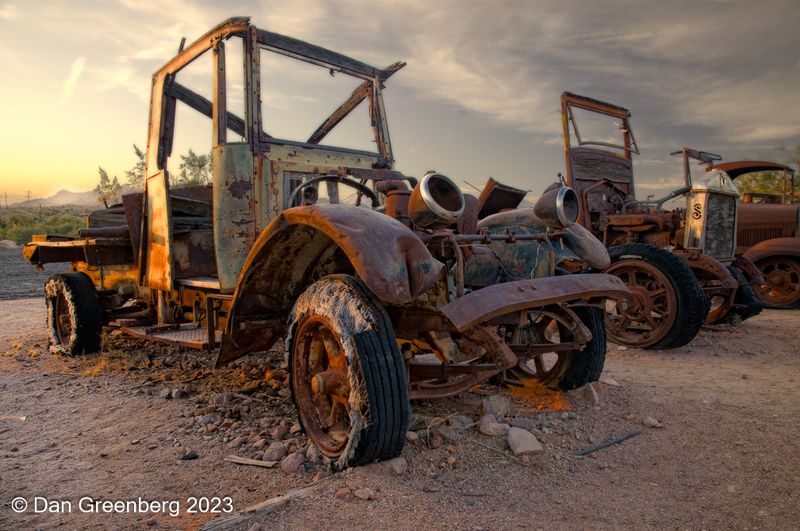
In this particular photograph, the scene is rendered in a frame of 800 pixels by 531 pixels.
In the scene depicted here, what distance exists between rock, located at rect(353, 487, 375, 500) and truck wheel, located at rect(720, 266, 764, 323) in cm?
620

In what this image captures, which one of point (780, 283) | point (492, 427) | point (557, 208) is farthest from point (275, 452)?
point (780, 283)

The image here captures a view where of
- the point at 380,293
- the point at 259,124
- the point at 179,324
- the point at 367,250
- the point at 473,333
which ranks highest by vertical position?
the point at 259,124

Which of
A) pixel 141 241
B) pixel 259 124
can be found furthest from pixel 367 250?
pixel 141 241

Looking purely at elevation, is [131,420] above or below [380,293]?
below

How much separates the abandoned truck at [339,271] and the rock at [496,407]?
249 mm

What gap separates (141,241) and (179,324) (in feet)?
2.64

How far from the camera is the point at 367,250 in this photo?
240 centimetres

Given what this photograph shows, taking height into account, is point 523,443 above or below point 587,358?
below

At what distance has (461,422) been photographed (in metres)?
3.27

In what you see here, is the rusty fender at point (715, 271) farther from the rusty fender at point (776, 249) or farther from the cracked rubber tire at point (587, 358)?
the cracked rubber tire at point (587, 358)

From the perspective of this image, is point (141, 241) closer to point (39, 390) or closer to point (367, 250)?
point (39, 390)

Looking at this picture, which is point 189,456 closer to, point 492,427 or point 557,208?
point 492,427

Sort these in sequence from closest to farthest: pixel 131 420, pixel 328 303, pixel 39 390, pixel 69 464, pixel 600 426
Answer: pixel 328 303 < pixel 69 464 < pixel 600 426 < pixel 131 420 < pixel 39 390

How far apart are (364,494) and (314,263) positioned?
4.32 feet
